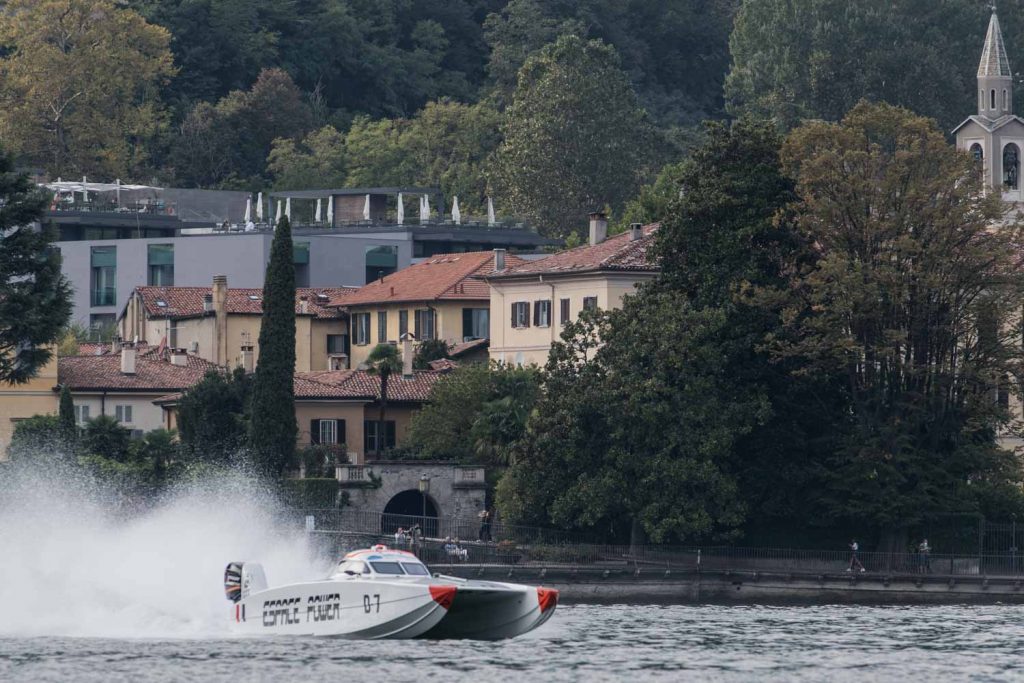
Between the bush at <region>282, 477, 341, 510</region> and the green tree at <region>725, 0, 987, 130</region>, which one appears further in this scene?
the green tree at <region>725, 0, 987, 130</region>

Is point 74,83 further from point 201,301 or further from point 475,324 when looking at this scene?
point 475,324

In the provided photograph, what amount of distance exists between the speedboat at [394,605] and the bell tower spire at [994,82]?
3033 inches

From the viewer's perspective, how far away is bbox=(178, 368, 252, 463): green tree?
324 ft

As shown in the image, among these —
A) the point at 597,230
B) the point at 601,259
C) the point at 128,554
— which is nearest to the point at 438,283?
the point at 597,230

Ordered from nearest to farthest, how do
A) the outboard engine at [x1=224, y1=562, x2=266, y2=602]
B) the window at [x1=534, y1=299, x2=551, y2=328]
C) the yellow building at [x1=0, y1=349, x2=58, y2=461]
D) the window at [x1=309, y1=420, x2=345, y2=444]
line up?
1. the outboard engine at [x1=224, y1=562, x2=266, y2=602]
2. the window at [x1=309, y1=420, x2=345, y2=444]
3. the yellow building at [x1=0, y1=349, x2=58, y2=461]
4. the window at [x1=534, y1=299, x2=551, y2=328]

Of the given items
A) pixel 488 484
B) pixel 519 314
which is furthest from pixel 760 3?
pixel 488 484

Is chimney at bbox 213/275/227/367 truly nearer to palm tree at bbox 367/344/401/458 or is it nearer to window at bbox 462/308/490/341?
palm tree at bbox 367/344/401/458

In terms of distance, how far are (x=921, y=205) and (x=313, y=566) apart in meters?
23.7

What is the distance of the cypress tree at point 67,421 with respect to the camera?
97062 millimetres

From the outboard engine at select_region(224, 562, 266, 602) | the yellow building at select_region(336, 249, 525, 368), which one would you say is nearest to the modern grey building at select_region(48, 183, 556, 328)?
the yellow building at select_region(336, 249, 525, 368)

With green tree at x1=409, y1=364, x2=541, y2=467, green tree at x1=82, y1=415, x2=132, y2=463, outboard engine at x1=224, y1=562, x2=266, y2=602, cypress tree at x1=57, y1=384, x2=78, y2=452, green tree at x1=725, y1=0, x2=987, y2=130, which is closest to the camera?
outboard engine at x1=224, y1=562, x2=266, y2=602

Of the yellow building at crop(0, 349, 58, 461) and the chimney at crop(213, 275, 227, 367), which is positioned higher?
the chimney at crop(213, 275, 227, 367)

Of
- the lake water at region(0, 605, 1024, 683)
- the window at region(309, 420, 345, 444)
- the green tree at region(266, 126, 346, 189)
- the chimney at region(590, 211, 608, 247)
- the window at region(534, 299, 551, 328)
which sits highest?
the green tree at region(266, 126, 346, 189)

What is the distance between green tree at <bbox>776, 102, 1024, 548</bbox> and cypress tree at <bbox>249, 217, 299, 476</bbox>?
18835 millimetres
